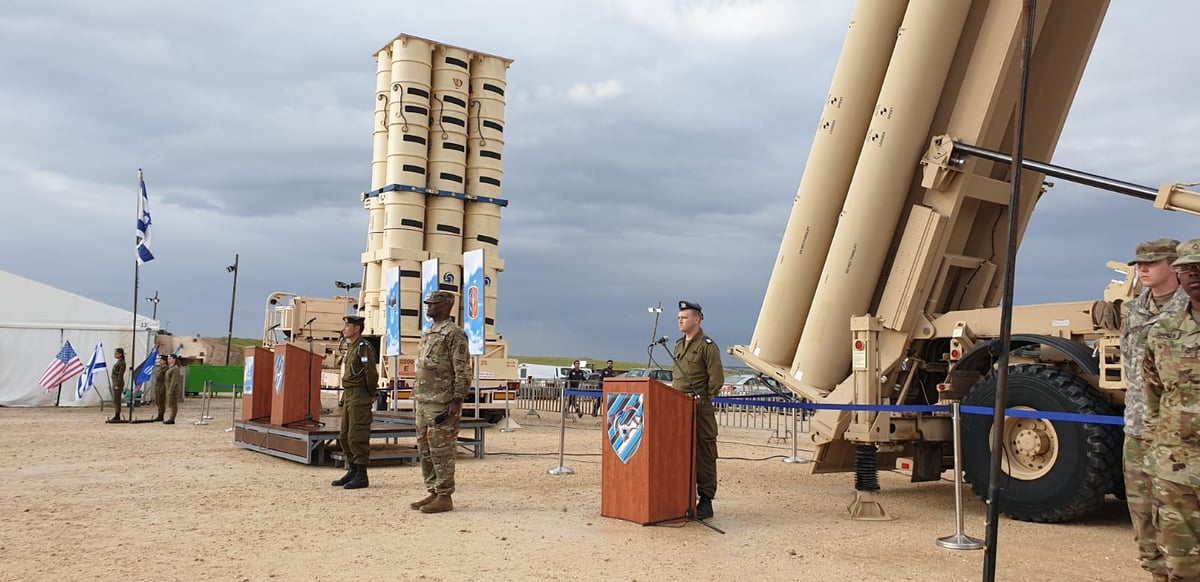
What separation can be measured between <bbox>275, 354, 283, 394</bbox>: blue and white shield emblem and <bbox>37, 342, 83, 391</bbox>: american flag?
13248 mm

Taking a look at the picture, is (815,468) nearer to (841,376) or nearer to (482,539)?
(841,376)

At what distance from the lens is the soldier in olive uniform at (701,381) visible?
686 centimetres

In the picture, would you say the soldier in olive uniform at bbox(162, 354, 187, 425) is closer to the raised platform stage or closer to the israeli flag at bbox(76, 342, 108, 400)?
the israeli flag at bbox(76, 342, 108, 400)

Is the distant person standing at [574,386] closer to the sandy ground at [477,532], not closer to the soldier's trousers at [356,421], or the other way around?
the sandy ground at [477,532]

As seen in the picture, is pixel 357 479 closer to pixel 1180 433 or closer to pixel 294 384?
pixel 294 384

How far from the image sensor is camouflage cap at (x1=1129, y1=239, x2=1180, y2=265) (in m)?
4.30

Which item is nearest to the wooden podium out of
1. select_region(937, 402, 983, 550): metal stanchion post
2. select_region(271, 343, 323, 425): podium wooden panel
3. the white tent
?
select_region(937, 402, 983, 550): metal stanchion post

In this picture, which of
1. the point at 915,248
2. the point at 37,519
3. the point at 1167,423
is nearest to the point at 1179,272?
the point at 1167,423

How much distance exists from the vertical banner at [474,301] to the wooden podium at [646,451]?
7238 mm

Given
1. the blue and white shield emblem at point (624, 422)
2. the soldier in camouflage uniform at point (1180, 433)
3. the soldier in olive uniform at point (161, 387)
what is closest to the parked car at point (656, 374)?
the blue and white shield emblem at point (624, 422)

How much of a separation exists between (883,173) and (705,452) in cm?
291

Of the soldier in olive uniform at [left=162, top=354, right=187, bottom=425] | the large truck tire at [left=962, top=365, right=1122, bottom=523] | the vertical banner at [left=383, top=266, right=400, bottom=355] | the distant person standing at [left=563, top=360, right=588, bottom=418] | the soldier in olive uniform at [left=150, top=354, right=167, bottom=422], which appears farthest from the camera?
the distant person standing at [left=563, top=360, right=588, bottom=418]

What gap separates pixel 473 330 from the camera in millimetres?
14133

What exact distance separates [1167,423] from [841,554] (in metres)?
2.56
